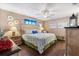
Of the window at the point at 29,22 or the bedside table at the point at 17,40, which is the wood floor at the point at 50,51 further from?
the window at the point at 29,22

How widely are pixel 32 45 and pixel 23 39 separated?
17 centimetres

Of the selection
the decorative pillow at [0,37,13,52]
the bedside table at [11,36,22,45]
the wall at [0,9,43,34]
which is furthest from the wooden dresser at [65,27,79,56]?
the decorative pillow at [0,37,13,52]

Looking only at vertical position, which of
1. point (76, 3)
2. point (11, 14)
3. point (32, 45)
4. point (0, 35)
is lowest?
point (32, 45)

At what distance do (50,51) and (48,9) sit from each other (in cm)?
66

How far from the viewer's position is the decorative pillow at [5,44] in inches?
78.4

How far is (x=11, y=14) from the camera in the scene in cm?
210

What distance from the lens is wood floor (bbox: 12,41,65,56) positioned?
2129 mm

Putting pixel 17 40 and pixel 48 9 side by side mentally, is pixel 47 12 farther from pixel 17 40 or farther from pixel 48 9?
pixel 17 40

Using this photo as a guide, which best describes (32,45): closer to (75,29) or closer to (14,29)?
(14,29)

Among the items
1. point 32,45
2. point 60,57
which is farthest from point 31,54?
point 60,57

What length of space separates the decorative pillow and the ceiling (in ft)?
1.58

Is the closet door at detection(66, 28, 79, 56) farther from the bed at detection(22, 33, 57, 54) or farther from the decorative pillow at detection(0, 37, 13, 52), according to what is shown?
the decorative pillow at detection(0, 37, 13, 52)

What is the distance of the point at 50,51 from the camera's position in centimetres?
216


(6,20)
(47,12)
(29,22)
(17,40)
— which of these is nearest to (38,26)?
(29,22)
